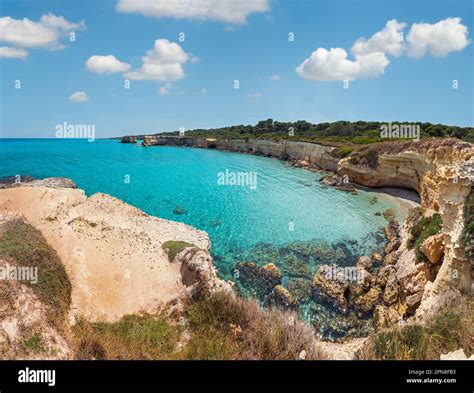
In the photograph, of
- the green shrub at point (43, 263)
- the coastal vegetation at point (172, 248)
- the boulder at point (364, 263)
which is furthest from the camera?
the boulder at point (364, 263)

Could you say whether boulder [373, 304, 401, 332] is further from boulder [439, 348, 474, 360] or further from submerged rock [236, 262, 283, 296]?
boulder [439, 348, 474, 360]

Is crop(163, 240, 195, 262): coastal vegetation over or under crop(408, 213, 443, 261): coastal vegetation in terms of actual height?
under

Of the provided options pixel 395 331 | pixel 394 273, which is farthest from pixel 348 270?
pixel 395 331

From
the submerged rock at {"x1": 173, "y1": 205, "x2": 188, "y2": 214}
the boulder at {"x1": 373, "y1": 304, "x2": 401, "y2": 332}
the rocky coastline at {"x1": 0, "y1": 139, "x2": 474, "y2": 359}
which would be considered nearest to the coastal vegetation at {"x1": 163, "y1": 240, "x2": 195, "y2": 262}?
the rocky coastline at {"x1": 0, "y1": 139, "x2": 474, "y2": 359}

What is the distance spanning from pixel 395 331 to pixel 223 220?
1799 cm

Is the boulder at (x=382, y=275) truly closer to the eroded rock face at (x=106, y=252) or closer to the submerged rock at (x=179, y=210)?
the eroded rock face at (x=106, y=252)

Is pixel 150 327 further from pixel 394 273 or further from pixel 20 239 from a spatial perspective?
pixel 394 273

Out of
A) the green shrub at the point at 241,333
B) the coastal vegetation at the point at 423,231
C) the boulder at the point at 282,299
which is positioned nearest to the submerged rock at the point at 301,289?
the boulder at the point at 282,299

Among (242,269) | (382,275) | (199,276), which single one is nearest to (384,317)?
(382,275)

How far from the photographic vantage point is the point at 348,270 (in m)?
16.3

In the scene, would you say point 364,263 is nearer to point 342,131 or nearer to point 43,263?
point 43,263

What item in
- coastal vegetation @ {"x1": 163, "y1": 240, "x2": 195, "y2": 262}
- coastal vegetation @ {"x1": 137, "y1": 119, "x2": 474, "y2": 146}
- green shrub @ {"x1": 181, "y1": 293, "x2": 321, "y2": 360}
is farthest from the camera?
coastal vegetation @ {"x1": 137, "y1": 119, "x2": 474, "y2": 146}
